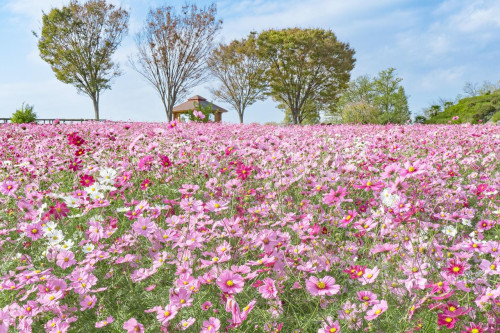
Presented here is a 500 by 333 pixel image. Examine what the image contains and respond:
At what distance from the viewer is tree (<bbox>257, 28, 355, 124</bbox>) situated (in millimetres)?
31125

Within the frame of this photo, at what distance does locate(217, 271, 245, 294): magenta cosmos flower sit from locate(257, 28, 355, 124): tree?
3114cm

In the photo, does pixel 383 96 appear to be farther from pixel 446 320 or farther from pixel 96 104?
pixel 446 320

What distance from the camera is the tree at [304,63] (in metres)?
31.1

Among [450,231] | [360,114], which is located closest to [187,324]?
[450,231]

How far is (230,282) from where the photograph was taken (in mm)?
1825

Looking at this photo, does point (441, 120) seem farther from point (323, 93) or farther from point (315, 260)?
point (315, 260)

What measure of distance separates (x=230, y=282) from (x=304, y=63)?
106 ft

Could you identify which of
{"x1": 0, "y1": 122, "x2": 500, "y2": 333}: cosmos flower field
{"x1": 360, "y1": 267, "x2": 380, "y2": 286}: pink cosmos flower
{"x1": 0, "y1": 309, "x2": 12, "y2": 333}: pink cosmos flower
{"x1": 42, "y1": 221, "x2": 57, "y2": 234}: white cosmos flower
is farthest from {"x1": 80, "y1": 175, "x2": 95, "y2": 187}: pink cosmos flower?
{"x1": 360, "y1": 267, "x2": 380, "y2": 286}: pink cosmos flower

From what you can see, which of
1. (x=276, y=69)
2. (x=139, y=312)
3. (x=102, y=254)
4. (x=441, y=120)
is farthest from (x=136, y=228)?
(x=276, y=69)

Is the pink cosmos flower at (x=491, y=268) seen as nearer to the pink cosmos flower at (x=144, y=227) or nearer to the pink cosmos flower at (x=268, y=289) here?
the pink cosmos flower at (x=268, y=289)

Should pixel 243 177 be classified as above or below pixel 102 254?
above

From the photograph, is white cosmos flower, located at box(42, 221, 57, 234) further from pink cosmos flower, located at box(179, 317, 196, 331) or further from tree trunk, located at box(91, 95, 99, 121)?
tree trunk, located at box(91, 95, 99, 121)

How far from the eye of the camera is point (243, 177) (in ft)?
10.6

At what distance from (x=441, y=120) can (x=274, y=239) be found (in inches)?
1025
